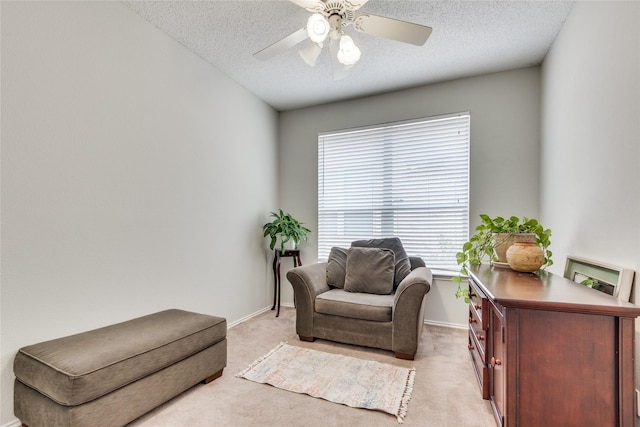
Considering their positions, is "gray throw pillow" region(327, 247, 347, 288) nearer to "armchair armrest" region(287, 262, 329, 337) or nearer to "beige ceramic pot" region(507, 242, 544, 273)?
"armchair armrest" region(287, 262, 329, 337)

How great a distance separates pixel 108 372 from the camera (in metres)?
1.51

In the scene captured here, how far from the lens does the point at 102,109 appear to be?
6.98ft

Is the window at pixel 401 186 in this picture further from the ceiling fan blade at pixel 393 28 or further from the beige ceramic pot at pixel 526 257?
the ceiling fan blade at pixel 393 28

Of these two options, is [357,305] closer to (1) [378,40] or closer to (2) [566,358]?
(2) [566,358]

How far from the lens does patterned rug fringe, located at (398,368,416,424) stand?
1.76 metres

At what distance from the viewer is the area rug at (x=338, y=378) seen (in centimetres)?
192

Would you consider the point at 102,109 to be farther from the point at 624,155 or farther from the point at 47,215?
the point at 624,155

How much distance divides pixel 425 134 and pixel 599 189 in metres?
1.93

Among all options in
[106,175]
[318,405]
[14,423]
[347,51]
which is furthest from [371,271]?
[14,423]

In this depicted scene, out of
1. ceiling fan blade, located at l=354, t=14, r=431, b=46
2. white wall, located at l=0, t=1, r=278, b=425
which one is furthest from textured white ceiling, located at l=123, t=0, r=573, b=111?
ceiling fan blade, located at l=354, t=14, r=431, b=46

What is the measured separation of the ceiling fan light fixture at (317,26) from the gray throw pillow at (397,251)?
7.08ft

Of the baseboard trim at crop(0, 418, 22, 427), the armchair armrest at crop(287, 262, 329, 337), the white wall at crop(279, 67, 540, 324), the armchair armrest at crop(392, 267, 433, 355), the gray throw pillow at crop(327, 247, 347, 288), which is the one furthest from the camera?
the gray throw pillow at crop(327, 247, 347, 288)

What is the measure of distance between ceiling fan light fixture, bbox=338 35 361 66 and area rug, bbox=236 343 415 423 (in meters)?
2.12

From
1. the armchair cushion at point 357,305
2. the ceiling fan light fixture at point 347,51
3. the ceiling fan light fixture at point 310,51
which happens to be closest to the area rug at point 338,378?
the armchair cushion at point 357,305
